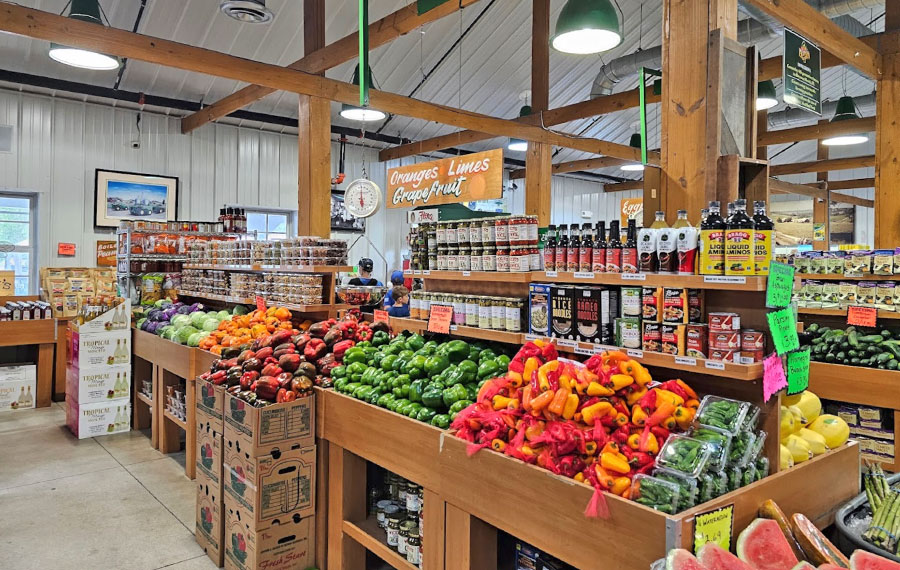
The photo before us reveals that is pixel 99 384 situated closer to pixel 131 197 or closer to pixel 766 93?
pixel 131 197

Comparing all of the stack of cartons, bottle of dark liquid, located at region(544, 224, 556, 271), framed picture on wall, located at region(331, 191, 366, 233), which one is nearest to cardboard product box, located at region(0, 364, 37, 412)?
the stack of cartons

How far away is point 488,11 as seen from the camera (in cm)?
848

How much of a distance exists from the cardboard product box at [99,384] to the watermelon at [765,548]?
5816 millimetres

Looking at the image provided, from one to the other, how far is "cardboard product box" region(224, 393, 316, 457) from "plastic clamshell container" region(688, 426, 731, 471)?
215 cm

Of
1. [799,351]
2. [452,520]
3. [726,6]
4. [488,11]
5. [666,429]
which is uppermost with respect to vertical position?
[488,11]

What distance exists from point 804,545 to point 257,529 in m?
2.53

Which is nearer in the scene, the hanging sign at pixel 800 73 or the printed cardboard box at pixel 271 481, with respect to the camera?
the printed cardboard box at pixel 271 481

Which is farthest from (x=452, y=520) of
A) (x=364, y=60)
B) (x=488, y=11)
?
(x=488, y=11)

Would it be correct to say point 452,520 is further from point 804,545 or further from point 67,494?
point 67,494

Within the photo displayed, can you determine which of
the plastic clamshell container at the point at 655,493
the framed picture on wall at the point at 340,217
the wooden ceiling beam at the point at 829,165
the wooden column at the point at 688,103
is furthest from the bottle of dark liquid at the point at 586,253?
the wooden ceiling beam at the point at 829,165

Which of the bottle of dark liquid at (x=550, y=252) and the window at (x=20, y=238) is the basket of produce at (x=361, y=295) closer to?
the bottle of dark liquid at (x=550, y=252)

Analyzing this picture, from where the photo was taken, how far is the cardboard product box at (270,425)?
3.26 metres

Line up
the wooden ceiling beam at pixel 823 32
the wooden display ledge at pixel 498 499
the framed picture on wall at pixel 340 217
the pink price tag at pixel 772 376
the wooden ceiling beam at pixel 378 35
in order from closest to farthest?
the wooden display ledge at pixel 498 499 → the pink price tag at pixel 772 376 → the wooden ceiling beam at pixel 823 32 → the wooden ceiling beam at pixel 378 35 → the framed picture on wall at pixel 340 217

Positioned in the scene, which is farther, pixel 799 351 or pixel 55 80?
pixel 55 80
